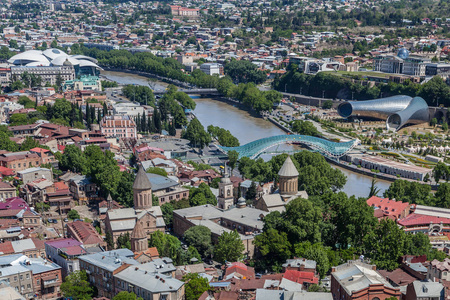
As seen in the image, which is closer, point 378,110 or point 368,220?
point 368,220

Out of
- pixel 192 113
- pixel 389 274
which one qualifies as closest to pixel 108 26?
pixel 192 113

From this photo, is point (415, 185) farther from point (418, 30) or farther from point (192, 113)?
point (418, 30)

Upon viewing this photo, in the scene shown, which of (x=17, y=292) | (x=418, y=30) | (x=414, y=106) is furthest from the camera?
(x=418, y=30)

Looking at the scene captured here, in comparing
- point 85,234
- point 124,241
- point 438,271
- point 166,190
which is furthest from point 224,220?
point 438,271

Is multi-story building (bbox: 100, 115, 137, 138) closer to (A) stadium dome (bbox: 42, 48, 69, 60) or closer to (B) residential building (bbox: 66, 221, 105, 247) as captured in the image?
(B) residential building (bbox: 66, 221, 105, 247)

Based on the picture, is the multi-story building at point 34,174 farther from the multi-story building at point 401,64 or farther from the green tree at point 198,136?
the multi-story building at point 401,64

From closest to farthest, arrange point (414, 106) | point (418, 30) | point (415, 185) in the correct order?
1. point (415, 185)
2. point (414, 106)
3. point (418, 30)
